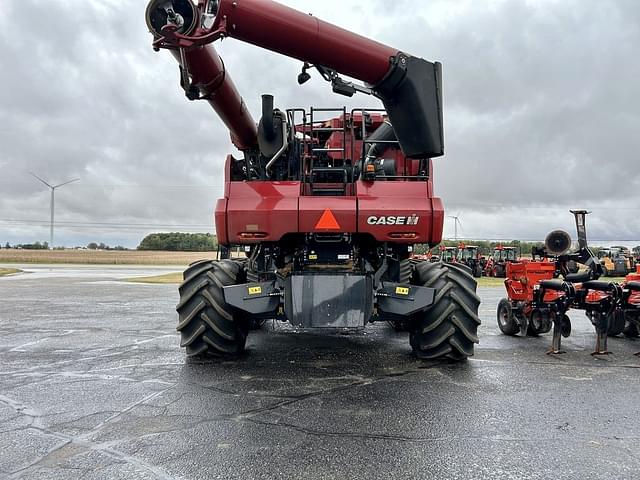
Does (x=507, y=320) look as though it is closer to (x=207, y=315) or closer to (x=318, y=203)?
(x=318, y=203)

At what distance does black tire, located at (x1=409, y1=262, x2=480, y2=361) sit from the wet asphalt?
23 cm

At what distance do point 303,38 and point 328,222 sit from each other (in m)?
2.01

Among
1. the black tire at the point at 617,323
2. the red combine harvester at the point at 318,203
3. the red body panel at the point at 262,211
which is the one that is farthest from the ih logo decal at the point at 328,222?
the black tire at the point at 617,323

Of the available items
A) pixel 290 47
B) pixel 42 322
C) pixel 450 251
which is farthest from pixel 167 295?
pixel 450 251

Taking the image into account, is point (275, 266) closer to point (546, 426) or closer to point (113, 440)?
point (113, 440)

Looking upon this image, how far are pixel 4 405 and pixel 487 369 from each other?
513cm

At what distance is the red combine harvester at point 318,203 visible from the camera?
186 inches

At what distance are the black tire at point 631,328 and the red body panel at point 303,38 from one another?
635 cm

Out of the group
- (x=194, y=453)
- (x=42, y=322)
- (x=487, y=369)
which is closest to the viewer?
(x=194, y=453)

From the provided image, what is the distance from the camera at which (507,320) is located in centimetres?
888

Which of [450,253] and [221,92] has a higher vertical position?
[221,92]

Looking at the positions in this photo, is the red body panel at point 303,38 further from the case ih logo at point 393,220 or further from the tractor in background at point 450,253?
the tractor in background at point 450,253

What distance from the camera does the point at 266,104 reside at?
623cm

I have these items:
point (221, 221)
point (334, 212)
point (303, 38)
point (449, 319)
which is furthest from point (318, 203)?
point (449, 319)
